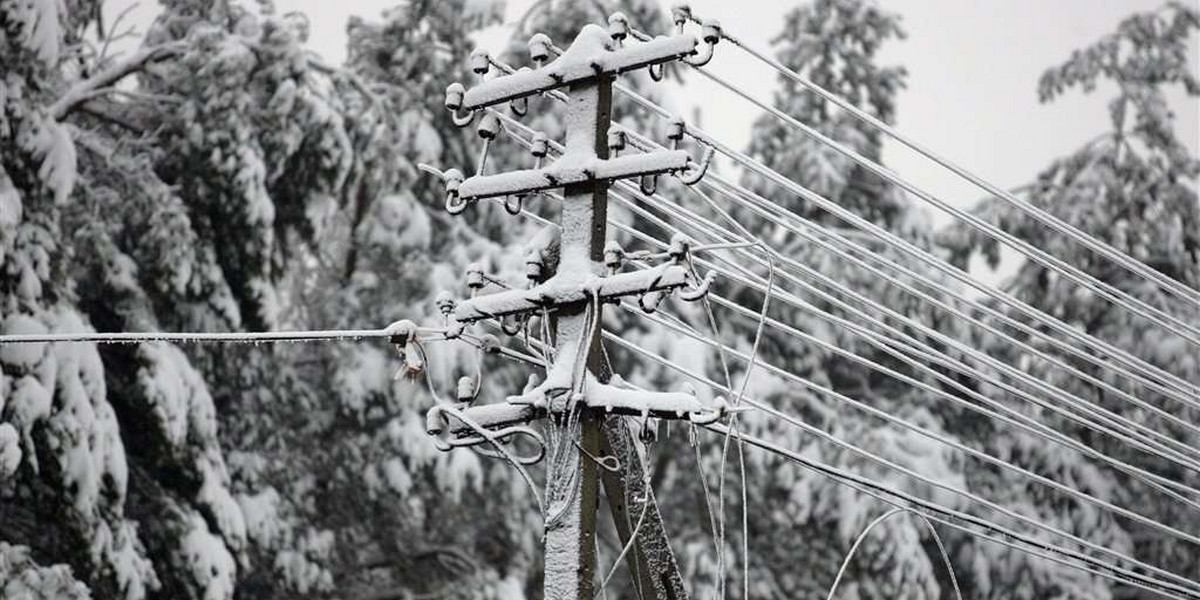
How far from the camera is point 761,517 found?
19.0 meters

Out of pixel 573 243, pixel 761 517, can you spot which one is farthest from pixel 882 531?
pixel 573 243

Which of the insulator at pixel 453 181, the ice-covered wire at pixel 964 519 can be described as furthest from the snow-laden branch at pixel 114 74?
the insulator at pixel 453 181

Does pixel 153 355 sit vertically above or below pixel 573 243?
above

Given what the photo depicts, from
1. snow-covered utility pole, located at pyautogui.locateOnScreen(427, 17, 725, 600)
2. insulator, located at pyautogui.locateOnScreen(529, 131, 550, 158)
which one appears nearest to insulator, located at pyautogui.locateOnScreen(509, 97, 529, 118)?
snow-covered utility pole, located at pyautogui.locateOnScreen(427, 17, 725, 600)

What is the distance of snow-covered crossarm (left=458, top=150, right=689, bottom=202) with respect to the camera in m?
5.42

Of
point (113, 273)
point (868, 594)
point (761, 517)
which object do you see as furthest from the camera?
point (761, 517)

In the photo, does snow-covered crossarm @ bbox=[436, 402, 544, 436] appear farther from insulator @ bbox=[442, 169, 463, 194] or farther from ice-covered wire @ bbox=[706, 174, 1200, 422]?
ice-covered wire @ bbox=[706, 174, 1200, 422]

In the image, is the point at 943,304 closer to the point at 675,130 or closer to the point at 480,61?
the point at 675,130

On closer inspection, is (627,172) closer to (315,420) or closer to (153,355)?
(153,355)

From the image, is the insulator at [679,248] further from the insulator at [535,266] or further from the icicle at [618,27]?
the icicle at [618,27]

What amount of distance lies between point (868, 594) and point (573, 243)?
12724 millimetres

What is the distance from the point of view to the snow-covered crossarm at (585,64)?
5.53 m

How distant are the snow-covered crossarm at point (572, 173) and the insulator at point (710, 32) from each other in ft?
1.61

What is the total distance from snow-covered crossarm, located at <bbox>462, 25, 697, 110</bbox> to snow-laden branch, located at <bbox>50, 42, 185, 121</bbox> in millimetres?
8558
